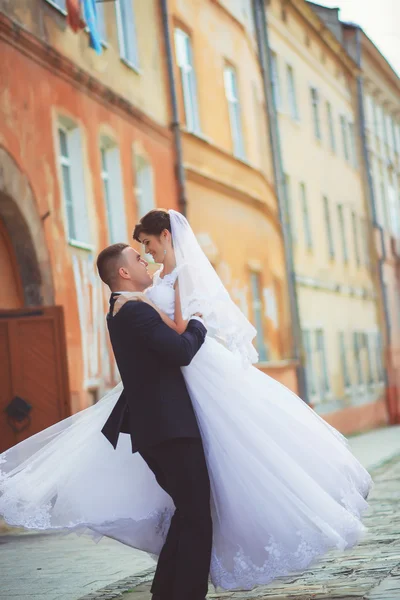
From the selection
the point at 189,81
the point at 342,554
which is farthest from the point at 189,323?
the point at 189,81

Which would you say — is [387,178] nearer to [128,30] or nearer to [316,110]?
[316,110]

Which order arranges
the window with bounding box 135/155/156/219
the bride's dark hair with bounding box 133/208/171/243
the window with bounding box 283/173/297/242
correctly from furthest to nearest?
the window with bounding box 283/173/297/242 < the window with bounding box 135/155/156/219 < the bride's dark hair with bounding box 133/208/171/243

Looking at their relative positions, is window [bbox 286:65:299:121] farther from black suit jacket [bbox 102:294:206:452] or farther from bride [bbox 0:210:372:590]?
black suit jacket [bbox 102:294:206:452]

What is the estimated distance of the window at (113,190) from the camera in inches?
668

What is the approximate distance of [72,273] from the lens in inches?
579

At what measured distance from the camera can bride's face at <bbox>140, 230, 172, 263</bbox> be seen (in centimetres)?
645

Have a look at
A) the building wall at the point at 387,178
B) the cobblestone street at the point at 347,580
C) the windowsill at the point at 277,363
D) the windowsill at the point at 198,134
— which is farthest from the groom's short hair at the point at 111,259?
the building wall at the point at 387,178

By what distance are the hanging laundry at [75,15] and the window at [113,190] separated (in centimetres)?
199

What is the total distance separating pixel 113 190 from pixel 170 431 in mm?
11376

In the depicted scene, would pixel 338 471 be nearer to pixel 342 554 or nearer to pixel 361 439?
pixel 342 554

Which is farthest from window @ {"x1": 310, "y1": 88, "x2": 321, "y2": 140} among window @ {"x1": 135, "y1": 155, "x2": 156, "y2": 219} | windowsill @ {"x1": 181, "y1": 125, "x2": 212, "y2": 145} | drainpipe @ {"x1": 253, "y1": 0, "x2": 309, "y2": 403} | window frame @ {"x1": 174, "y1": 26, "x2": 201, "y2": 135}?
window @ {"x1": 135, "y1": 155, "x2": 156, "y2": 219}

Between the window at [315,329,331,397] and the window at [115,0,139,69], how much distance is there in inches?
523

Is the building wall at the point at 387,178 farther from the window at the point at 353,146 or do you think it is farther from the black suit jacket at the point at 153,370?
the black suit jacket at the point at 153,370

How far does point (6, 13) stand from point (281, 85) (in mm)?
17207
